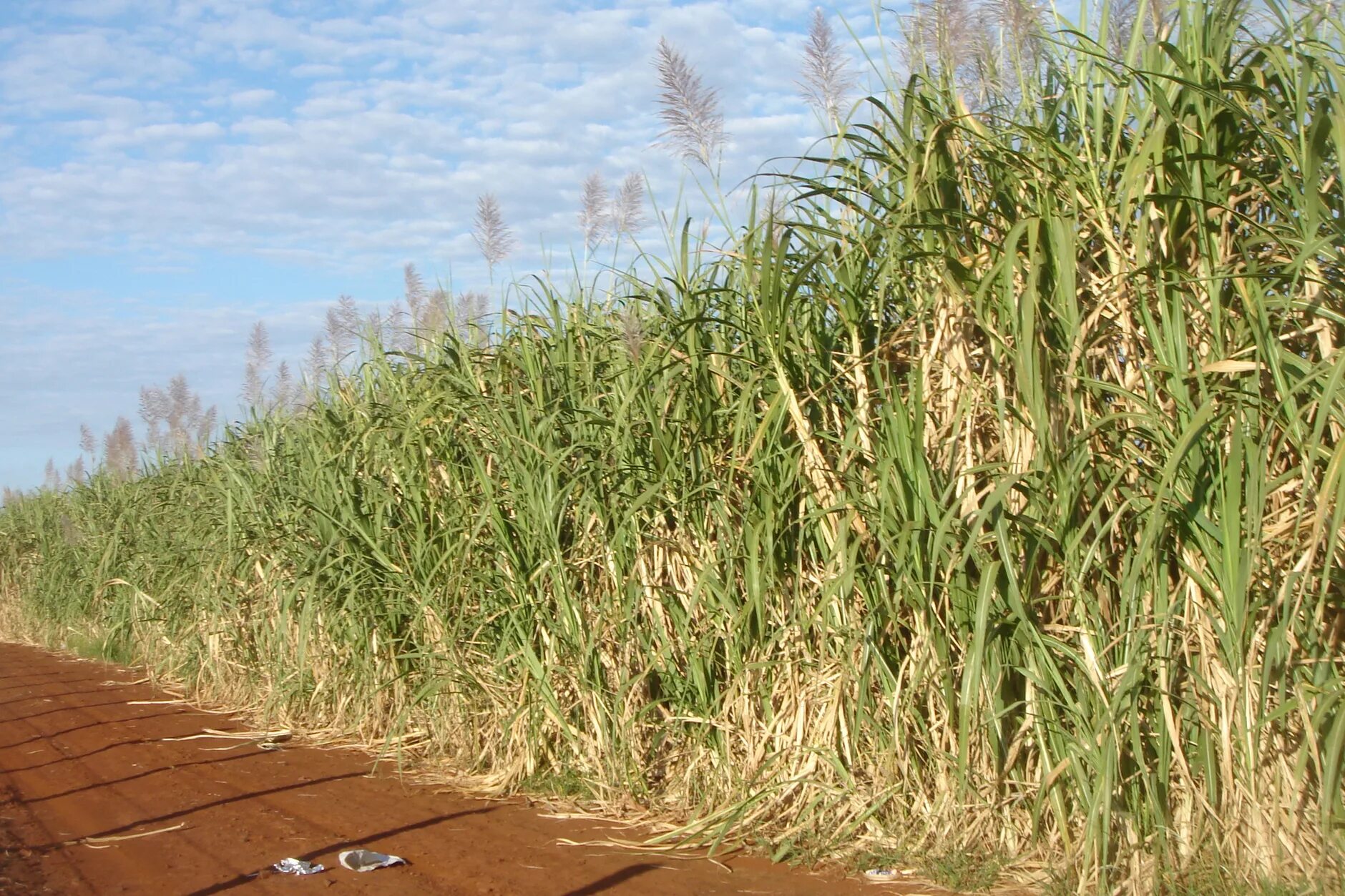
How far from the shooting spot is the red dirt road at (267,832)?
3420 millimetres

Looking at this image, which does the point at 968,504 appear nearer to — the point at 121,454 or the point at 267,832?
the point at 267,832

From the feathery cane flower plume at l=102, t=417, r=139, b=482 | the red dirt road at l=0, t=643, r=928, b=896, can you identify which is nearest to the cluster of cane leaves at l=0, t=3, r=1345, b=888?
the red dirt road at l=0, t=643, r=928, b=896

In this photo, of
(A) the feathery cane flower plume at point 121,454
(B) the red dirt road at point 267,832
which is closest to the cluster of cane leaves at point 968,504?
(B) the red dirt road at point 267,832

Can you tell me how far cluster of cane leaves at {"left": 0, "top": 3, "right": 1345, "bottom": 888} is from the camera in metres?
2.77

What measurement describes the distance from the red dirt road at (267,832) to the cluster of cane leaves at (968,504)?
0.91 ft

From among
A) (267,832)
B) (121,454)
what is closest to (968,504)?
(267,832)

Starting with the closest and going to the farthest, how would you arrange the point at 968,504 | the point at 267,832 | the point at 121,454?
the point at 968,504
the point at 267,832
the point at 121,454

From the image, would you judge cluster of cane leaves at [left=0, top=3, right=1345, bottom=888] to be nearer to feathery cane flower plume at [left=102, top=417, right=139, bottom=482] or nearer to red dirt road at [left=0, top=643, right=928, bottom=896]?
red dirt road at [left=0, top=643, right=928, bottom=896]

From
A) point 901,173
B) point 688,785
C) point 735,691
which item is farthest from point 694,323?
point 688,785

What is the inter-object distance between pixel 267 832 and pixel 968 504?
9.18 ft

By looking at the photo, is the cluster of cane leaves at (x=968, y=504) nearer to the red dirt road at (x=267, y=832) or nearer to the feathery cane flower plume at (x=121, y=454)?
the red dirt road at (x=267, y=832)

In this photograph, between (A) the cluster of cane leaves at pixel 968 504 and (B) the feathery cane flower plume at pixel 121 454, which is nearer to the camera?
(A) the cluster of cane leaves at pixel 968 504

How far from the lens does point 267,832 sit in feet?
13.3

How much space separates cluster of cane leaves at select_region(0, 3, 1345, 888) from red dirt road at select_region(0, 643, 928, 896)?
278 mm
